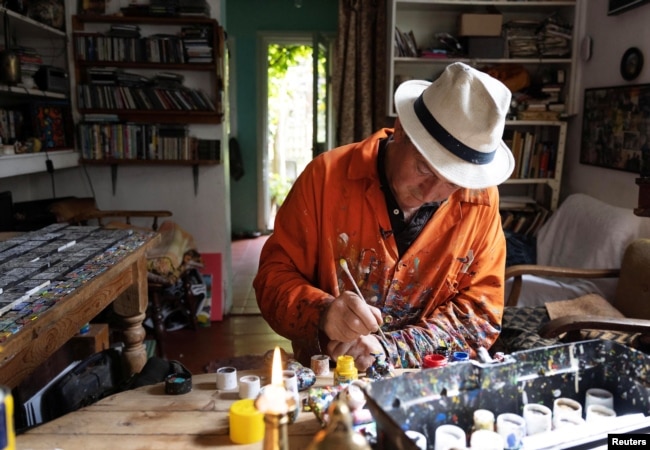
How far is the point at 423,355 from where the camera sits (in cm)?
134

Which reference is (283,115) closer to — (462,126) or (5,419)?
(462,126)

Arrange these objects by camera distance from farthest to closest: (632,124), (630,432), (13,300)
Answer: (632,124)
(13,300)
(630,432)

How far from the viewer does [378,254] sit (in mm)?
1459

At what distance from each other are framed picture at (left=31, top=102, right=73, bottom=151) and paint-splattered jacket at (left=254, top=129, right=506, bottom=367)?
2682mm

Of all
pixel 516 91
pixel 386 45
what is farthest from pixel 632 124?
pixel 386 45

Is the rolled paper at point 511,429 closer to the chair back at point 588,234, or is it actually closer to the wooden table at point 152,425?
the wooden table at point 152,425

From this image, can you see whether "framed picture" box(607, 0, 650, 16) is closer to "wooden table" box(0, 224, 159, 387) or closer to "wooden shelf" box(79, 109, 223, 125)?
"wooden shelf" box(79, 109, 223, 125)

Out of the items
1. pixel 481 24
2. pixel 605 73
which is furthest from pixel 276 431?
pixel 481 24

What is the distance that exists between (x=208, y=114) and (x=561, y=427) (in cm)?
333

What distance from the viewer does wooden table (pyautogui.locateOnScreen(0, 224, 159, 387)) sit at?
1261mm

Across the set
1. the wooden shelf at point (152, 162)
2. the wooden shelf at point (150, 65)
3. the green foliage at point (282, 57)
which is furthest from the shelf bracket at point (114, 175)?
the green foliage at point (282, 57)

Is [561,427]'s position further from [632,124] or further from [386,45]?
[386,45]

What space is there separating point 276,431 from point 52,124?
11.9 feet

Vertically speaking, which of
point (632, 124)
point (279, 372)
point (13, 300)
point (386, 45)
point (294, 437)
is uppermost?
point (386, 45)
